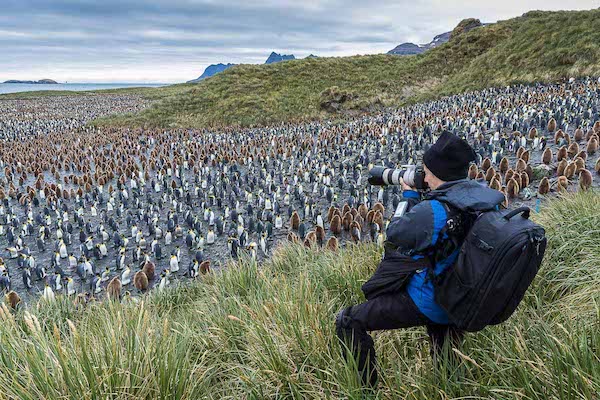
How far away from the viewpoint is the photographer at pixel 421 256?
84.5 inches

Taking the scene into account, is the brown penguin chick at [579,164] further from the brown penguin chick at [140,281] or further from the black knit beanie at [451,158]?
the brown penguin chick at [140,281]

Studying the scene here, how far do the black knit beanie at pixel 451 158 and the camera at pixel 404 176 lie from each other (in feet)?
0.69

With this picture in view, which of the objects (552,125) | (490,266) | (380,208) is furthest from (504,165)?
(490,266)

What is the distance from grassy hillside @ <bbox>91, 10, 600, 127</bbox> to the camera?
23.3m

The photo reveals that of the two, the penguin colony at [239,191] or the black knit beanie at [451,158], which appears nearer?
the black knit beanie at [451,158]

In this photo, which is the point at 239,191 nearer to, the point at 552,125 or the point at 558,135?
the point at 558,135

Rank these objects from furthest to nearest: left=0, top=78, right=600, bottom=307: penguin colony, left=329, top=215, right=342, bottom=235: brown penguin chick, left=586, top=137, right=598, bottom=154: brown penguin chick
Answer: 1. left=586, top=137, right=598, bottom=154: brown penguin chick
2. left=329, top=215, right=342, bottom=235: brown penguin chick
3. left=0, top=78, right=600, bottom=307: penguin colony

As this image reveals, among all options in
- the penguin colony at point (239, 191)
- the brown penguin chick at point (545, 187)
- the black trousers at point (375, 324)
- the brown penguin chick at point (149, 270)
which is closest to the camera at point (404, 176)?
the black trousers at point (375, 324)

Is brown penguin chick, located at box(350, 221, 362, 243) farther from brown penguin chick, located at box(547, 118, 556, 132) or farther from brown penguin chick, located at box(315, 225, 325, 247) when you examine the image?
brown penguin chick, located at box(547, 118, 556, 132)

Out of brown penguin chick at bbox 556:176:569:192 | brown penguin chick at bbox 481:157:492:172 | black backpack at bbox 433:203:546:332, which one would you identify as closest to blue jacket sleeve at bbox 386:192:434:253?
black backpack at bbox 433:203:546:332

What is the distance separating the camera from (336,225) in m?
8.62

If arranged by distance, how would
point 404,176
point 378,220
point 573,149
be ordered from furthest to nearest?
point 573,149 → point 378,220 → point 404,176

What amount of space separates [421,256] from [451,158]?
61 cm

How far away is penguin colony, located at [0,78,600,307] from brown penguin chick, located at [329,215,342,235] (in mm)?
31
